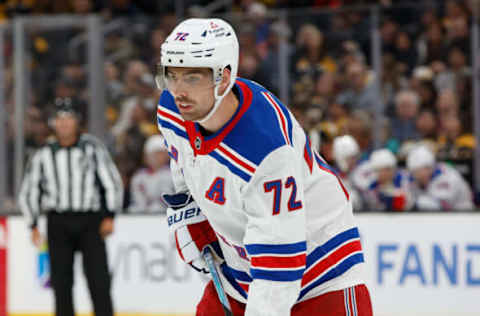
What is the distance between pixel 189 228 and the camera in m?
2.79

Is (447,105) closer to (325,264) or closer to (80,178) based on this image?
(80,178)

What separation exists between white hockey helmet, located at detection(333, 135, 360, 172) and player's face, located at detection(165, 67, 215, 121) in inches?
171

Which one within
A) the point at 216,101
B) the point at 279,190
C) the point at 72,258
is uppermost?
the point at 216,101

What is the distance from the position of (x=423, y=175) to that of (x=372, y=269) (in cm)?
76

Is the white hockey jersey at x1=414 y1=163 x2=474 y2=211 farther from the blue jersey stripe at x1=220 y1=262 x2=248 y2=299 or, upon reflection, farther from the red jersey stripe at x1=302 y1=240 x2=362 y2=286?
the red jersey stripe at x1=302 y1=240 x2=362 y2=286

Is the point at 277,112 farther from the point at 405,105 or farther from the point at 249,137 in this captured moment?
the point at 405,105

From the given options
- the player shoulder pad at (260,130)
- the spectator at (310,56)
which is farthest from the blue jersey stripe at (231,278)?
the spectator at (310,56)

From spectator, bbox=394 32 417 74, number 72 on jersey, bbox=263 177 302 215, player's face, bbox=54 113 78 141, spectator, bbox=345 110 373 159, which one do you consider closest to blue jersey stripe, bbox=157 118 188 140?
number 72 on jersey, bbox=263 177 302 215

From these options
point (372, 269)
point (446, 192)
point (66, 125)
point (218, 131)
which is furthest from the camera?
point (446, 192)

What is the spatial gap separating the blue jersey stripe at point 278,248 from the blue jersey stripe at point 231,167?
16 centimetres

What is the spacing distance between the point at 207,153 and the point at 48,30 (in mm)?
4950

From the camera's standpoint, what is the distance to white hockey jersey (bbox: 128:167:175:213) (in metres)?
6.88

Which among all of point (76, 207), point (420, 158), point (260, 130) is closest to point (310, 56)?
point (420, 158)

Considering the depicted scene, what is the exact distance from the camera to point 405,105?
6.83 m
